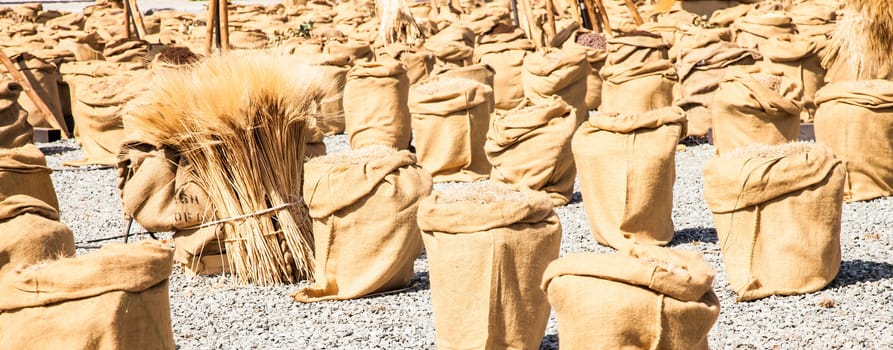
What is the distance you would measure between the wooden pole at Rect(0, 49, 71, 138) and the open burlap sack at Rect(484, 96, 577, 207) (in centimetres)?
434

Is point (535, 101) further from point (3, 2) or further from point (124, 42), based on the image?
point (3, 2)

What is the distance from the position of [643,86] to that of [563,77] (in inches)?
23.8

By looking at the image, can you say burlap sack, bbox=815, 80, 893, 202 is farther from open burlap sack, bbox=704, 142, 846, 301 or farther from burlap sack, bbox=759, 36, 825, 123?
burlap sack, bbox=759, 36, 825, 123

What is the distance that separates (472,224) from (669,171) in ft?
6.19

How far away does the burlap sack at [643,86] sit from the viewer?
24.3 feet

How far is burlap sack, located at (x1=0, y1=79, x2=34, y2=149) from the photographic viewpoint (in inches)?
281

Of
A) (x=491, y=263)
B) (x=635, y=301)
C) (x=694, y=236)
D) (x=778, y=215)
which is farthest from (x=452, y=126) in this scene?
(x=635, y=301)

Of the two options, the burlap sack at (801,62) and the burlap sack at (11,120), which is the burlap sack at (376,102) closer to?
the burlap sack at (11,120)

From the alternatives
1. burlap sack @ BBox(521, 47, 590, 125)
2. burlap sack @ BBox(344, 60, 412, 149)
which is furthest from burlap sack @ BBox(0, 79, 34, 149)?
burlap sack @ BBox(521, 47, 590, 125)

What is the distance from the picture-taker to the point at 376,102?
741 cm

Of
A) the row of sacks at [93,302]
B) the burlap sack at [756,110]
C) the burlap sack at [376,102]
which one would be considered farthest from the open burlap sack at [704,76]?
the row of sacks at [93,302]

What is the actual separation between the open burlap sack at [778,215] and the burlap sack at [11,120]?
203 inches

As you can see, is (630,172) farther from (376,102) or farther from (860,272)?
(376,102)

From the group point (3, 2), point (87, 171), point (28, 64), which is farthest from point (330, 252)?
point (3, 2)
